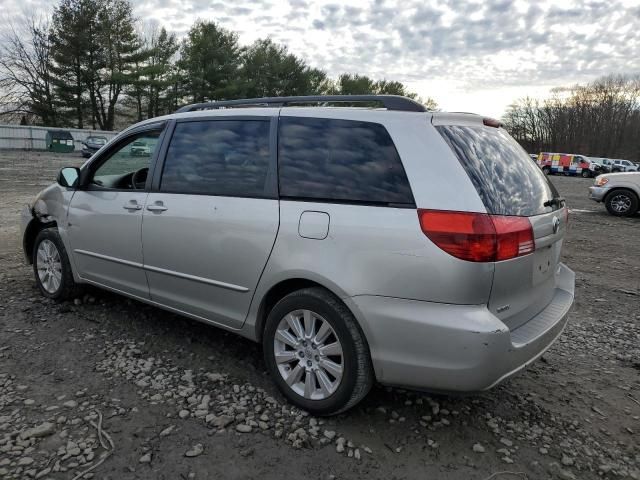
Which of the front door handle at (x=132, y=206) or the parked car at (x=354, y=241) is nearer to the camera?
the parked car at (x=354, y=241)

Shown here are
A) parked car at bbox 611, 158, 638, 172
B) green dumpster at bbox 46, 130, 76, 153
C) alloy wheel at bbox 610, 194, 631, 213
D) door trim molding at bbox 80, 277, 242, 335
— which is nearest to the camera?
door trim molding at bbox 80, 277, 242, 335

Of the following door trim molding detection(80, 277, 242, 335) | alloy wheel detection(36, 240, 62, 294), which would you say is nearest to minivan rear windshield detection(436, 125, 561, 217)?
door trim molding detection(80, 277, 242, 335)

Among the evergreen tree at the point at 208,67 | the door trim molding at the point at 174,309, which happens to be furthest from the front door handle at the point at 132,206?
the evergreen tree at the point at 208,67

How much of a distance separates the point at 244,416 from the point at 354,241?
1.18 meters

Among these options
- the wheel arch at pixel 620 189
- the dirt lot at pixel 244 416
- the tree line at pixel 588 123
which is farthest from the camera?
the tree line at pixel 588 123

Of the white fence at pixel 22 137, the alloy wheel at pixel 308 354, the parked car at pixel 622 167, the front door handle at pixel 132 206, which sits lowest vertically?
the alloy wheel at pixel 308 354

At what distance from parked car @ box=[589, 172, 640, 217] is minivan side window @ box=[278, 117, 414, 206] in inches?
466

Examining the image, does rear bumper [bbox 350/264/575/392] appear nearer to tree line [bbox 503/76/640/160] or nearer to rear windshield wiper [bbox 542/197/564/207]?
rear windshield wiper [bbox 542/197/564/207]

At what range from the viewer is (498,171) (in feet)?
8.58

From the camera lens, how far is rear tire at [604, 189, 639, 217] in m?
12.1

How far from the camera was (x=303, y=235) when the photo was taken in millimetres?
2688

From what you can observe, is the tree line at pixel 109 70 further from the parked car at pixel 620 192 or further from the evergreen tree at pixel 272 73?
the parked car at pixel 620 192

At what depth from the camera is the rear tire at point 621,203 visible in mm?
12078

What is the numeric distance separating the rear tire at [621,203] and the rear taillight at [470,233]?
11762 millimetres
